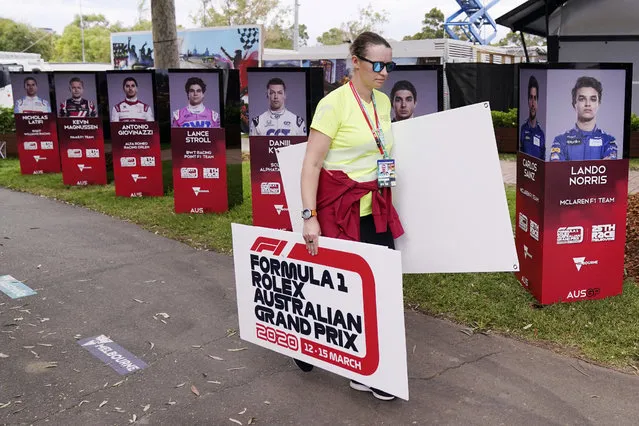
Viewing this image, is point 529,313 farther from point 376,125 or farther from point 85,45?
point 85,45

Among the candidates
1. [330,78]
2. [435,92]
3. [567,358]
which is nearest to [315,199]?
[567,358]

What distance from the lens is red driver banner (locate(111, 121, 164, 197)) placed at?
9844 millimetres

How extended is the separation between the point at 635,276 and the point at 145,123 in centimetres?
678

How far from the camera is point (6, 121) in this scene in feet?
54.9

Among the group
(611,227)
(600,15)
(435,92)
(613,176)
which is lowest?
(611,227)

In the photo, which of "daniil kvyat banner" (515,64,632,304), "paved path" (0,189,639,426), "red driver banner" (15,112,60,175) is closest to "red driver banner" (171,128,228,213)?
"paved path" (0,189,639,426)

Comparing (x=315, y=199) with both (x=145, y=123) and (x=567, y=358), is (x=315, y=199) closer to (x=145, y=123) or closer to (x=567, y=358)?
(x=567, y=358)

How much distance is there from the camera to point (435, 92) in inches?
249

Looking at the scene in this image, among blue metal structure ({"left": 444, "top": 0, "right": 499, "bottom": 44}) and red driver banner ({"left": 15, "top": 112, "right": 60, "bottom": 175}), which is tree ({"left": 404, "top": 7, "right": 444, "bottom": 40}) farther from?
red driver banner ({"left": 15, "top": 112, "right": 60, "bottom": 175})

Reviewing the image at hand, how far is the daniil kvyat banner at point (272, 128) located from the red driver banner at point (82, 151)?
4.68 m

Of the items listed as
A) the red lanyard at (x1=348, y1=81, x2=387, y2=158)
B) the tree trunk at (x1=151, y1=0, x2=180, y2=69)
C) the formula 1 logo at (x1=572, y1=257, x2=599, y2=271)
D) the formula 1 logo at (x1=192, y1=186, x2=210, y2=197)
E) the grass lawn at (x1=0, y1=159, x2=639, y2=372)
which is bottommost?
the grass lawn at (x1=0, y1=159, x2=639, y2=372)

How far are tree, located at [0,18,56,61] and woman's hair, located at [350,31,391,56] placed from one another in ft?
286

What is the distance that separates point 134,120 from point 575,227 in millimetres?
6759

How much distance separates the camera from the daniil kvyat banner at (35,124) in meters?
12.6
